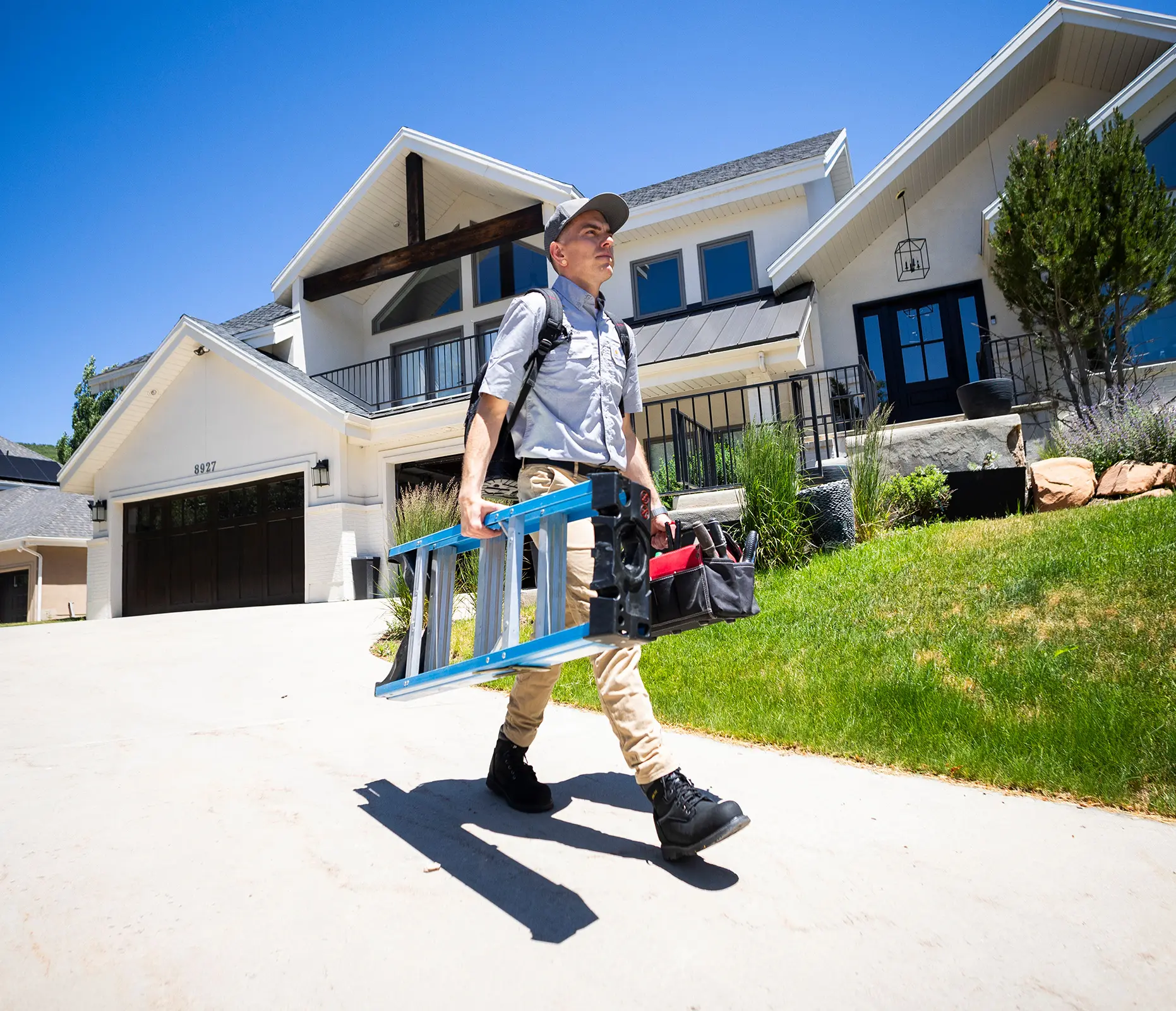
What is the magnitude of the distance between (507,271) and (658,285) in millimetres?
3201

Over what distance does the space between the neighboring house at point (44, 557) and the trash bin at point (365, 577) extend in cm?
1237

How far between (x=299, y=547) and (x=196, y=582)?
8.61ft

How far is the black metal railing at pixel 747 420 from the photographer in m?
7.95

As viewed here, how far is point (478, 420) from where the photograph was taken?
7.89 feet

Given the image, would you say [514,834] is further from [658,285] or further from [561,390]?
[658,285]

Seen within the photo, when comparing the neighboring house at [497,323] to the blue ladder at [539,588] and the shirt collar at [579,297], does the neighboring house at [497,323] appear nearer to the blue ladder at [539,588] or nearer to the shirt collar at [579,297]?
the shirt collar at [579,297]

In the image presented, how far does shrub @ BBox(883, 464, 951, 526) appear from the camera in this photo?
769 centimetres

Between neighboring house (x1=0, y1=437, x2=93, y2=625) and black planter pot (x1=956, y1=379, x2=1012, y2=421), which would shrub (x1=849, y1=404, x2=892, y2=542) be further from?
neighboring house (x1=0, y1=437, x2=93, y2=625)

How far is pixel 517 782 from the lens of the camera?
2.57m

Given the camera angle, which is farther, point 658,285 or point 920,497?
point 658,285

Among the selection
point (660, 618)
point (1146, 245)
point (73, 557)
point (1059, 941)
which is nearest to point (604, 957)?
point (660, 618)

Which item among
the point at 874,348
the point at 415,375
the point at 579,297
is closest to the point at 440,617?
the point at 579,297

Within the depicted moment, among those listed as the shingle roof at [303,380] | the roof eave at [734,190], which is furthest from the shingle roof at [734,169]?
the shingle roof at [303,380]

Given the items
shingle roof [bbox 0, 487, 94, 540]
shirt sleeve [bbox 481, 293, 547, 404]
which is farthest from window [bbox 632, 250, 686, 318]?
shingle roof [bbox 0, 487, 94, 540]
